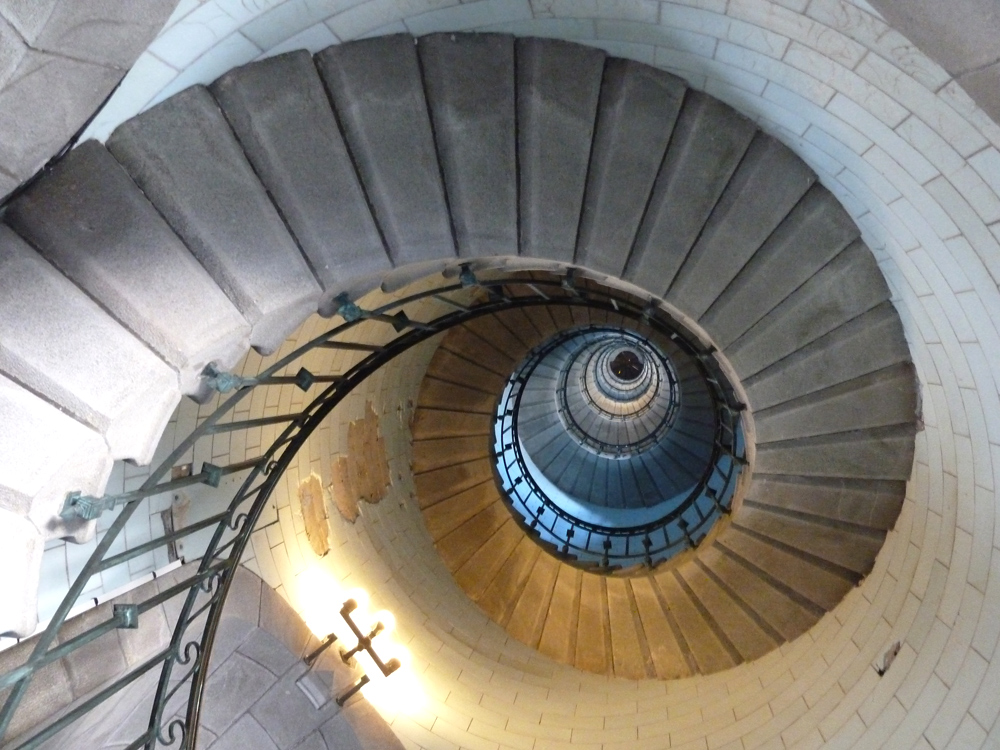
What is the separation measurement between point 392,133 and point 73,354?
140cm

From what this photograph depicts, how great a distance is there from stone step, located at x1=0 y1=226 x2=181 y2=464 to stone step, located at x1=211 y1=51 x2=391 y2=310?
74 centimetres

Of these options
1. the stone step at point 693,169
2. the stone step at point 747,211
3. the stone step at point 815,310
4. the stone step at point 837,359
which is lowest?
the stone step at point 837,359

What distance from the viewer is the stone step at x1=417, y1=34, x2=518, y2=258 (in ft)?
9.57

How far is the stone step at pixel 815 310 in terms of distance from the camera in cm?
338

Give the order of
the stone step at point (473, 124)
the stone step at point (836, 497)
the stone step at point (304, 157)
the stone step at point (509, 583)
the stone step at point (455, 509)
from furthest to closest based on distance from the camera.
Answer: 1. the stone step at point (455, 509)
2. the stone step at point (509, 583)
3. the stone step at point (836, 497)
4. the stone step at point (473, 124)
5. the stone step at point (304, 157)

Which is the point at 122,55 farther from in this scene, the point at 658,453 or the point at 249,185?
the point at 658,453

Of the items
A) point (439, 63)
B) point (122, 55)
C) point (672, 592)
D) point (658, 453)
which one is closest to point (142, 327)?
point (122, 55)

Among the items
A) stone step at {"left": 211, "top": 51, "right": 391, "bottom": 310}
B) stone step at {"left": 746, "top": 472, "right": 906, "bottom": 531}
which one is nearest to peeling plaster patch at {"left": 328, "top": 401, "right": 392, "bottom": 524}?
stone step at {"left": 211, "top": 51, "right": 391, "bottom": 310}

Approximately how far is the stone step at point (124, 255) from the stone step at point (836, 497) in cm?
312

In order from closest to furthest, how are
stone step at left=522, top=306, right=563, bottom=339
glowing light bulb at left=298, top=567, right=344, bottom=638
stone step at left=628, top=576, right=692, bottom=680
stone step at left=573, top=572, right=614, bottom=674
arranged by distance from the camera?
glowing light bulb at left=298, top=567, right=344, bottom=638 < stone step at left=628, top=576, right=692, bottom=680 < stone step at left=573, top=572, right=614, bottom=674 < stone step at left=522, top=306, right=563, bottom=339

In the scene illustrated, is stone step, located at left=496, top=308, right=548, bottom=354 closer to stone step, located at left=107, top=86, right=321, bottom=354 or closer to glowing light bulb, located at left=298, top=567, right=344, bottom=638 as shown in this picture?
glowing light bulb, located at left=298, top=567, right=344, bottom=638

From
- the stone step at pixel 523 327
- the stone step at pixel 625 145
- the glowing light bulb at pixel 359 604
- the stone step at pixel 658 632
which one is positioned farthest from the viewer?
the stone step at pixel 523 327

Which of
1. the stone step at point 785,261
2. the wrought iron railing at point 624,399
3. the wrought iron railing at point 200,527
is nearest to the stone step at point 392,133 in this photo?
the wrought iron railing at point 200,527

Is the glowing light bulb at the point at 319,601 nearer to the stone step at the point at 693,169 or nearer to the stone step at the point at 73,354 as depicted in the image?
the stone step at the point at 73,354
